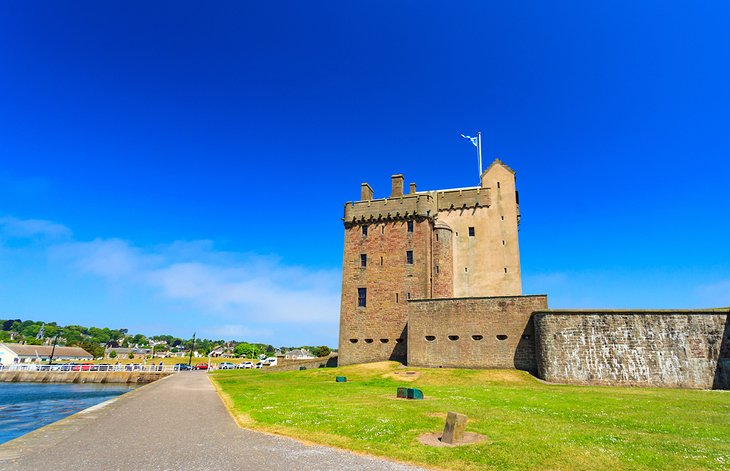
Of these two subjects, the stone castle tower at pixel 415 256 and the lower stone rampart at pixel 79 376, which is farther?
the lower stone rampart at pixel 79 376

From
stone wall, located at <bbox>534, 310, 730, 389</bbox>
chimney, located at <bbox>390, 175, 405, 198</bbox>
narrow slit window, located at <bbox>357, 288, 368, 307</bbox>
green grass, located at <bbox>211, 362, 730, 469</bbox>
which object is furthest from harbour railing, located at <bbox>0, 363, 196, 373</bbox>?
stone wall, located at <bbox>534, 310, 730, 389</bbox>

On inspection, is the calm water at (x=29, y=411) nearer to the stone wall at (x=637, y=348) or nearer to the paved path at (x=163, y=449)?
the paved path at (x=163, y=449)

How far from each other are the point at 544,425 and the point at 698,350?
70.0 feet

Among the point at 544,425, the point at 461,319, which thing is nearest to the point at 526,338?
the point at 461,319

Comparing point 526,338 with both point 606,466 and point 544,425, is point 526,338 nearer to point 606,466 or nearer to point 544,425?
point 544,425

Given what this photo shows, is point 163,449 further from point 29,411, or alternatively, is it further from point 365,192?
point 365,192

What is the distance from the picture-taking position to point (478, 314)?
3462 cm

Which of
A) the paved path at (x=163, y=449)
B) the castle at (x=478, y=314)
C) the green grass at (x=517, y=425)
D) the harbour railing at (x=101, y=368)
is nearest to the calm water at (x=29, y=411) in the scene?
the paved path at (x=163, y=449)

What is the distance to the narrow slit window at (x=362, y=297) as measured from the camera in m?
43.6

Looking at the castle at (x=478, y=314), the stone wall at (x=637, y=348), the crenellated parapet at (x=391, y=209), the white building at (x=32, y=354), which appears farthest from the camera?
the white building at (x=32, y=354)

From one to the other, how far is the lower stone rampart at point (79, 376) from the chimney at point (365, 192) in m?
37.5

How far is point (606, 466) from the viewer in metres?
9.02

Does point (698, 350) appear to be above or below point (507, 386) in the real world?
above

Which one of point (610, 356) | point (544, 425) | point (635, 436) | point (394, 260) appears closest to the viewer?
point (635, 436)
